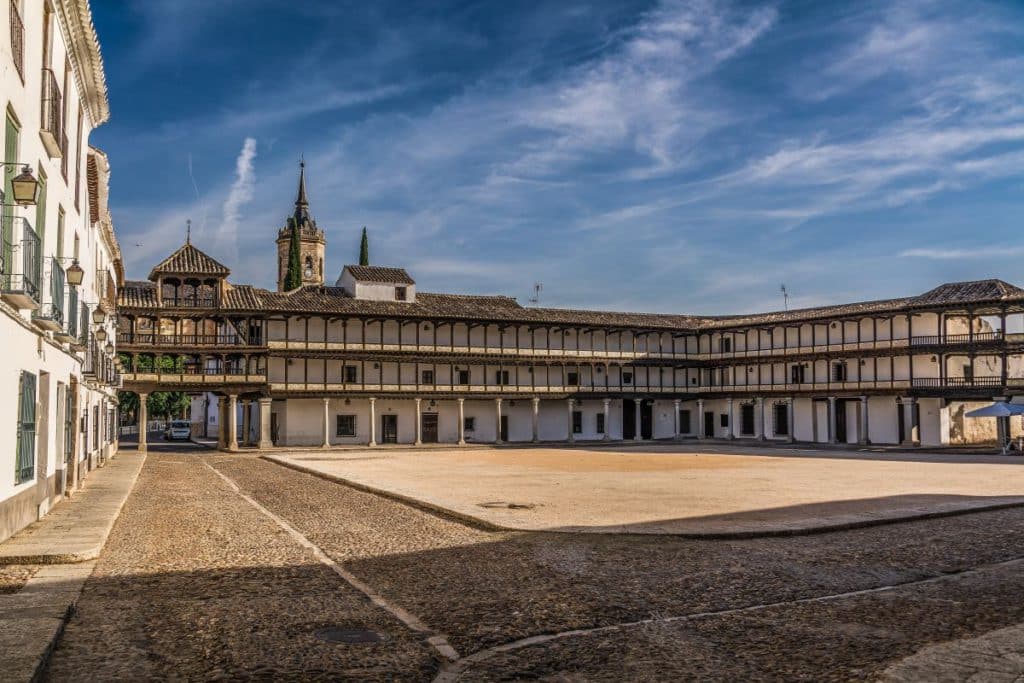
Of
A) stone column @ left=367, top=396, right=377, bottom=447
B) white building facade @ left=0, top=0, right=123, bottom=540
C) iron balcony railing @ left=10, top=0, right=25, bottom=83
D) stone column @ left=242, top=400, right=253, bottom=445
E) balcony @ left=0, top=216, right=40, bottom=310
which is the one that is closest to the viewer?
balcony @ left=0, top=216, right=40, bottom=310

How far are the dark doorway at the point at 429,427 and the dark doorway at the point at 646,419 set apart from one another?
14536 millimetres

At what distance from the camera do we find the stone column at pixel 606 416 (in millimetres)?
58688

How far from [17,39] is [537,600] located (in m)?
9.96

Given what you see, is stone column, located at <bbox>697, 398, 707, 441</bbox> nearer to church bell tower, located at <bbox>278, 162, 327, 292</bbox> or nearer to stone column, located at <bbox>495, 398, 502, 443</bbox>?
stone column, located at <bbox>495, 398, 502, 443</bbox>

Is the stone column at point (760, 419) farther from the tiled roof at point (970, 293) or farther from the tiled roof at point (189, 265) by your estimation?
the tiled roof at point (189, 265)

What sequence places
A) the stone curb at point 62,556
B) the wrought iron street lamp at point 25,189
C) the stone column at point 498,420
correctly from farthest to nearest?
the stone column at point 498,420
the stone curb at point 62,556
the wrought iron street lamp at point 25,189

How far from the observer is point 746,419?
61.4 metres

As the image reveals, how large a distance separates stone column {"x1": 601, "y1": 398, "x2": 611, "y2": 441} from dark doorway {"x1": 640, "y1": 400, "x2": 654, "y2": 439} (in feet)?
9.58

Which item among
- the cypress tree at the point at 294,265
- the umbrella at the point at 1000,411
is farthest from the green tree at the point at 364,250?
the umbrella at the point at 1000,411

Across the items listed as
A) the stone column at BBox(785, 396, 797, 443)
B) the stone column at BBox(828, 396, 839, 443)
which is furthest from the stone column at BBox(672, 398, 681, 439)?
the stone column at BBox(828, 396, 839, 443)

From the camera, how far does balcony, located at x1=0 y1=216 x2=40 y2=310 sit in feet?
36.6

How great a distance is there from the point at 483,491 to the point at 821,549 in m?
10.3

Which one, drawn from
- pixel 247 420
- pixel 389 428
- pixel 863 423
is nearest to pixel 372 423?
pixel 389 428

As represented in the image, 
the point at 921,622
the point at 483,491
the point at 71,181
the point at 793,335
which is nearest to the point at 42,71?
the point at 71,181
